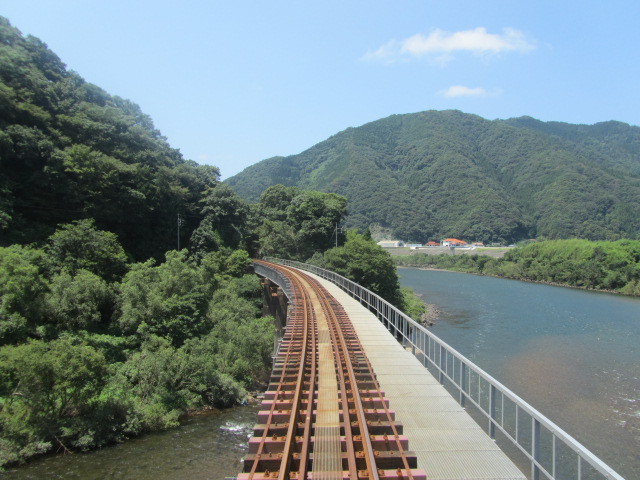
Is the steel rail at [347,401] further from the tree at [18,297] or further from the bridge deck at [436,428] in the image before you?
the tree at [18,297]

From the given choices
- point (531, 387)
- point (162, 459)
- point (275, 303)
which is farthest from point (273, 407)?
point (275, 303)

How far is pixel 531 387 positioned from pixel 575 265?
6107cm

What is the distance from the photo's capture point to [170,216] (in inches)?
1590

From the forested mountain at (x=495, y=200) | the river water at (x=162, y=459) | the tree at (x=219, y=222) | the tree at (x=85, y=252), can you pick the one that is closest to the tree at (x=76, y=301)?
the tree at (x=85, y=252)

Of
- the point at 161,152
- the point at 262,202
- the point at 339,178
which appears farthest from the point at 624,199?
the point at 161,152

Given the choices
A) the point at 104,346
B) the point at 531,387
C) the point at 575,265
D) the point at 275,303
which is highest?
the point at 575,265

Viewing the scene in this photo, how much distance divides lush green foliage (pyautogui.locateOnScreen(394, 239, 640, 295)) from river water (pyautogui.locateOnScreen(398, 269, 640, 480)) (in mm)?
11966

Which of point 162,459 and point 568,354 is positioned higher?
point 568,354

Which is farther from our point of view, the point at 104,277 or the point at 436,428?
the point at 104,277

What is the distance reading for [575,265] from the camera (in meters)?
75.0

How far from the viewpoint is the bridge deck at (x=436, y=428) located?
226 inches

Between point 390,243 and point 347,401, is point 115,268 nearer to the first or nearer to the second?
point 347,401

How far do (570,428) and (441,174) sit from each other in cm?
18998

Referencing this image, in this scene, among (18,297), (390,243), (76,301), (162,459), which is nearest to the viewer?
(162,459)
